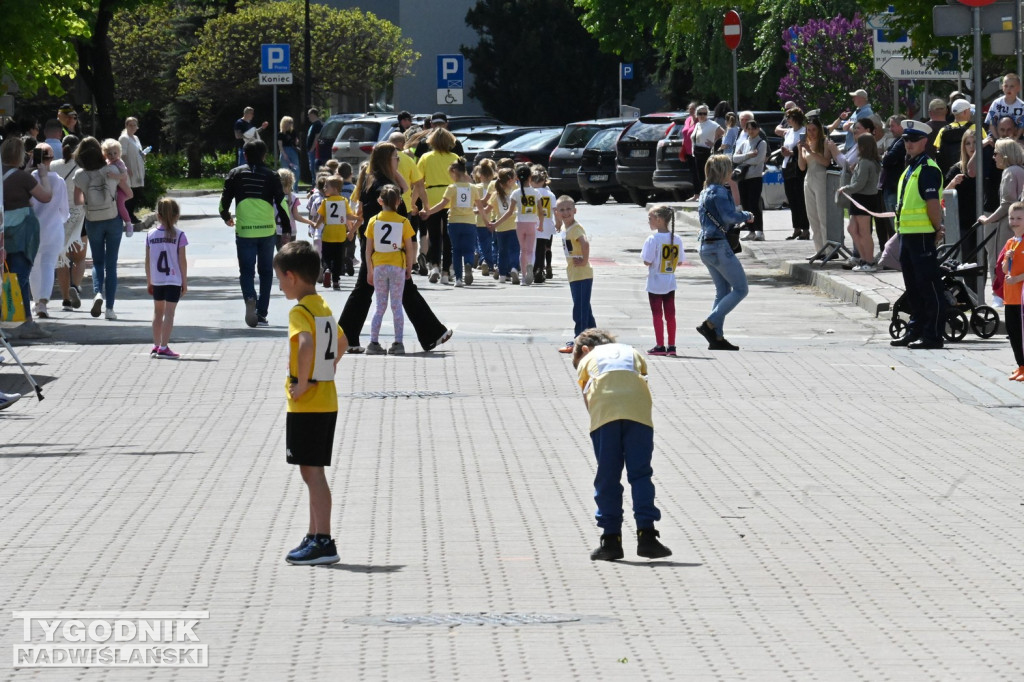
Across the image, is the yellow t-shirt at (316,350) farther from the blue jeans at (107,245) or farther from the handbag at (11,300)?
the blue jeans at (107,245)

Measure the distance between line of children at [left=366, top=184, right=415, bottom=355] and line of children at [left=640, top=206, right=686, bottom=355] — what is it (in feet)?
6.54

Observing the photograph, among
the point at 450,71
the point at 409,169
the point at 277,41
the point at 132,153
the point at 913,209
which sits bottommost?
the point at 913,209

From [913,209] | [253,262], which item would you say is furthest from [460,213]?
[913,209]

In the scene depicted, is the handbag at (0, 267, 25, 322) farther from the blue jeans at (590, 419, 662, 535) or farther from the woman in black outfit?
the blue jeans at (590, 419, 662, 535)

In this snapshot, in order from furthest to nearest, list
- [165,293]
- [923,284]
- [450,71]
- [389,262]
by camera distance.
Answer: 1. [450,71]
2. [923,284]
3. [389,262]
4. [165,293]

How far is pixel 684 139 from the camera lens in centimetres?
3306

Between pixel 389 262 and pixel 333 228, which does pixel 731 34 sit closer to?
pixel 333 228

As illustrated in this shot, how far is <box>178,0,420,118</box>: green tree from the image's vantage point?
187ft

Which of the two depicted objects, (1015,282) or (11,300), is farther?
(11,300)

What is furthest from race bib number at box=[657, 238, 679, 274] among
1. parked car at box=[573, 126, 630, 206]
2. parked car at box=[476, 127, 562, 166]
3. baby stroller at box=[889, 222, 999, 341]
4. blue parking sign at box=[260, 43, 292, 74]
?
parked car at box=[476, 127, 562, 166]

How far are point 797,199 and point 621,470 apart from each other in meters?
19.6

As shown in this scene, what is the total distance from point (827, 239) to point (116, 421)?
13.4m

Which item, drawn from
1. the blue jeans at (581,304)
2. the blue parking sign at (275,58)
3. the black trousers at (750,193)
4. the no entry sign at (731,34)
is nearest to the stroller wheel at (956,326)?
the blue jeans at (581,304)

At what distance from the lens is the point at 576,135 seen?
4138 cm
